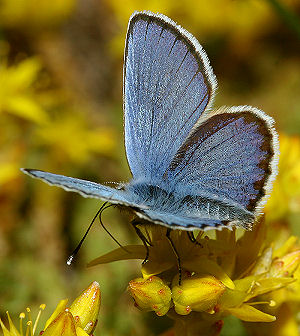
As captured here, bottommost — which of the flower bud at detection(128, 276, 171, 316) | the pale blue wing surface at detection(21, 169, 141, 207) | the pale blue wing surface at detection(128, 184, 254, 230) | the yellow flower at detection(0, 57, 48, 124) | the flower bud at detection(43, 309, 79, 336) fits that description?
the flower bud at detection(43, 309, 79, 336)

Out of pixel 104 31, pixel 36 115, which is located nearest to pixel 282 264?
pixel 36 115

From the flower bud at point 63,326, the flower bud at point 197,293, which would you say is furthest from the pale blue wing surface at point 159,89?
the flower bud at point 63,326

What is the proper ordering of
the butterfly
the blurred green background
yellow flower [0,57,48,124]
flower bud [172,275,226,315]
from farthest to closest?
yellow flower [0,57,48,124] → the blurred green background → the butterfly → flower bud [172,275,226,315]

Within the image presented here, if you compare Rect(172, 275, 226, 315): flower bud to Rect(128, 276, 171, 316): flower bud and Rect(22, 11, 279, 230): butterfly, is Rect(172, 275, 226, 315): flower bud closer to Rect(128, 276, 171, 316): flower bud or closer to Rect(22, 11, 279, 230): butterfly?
Rect(128, 276, 171, 316): flower bud

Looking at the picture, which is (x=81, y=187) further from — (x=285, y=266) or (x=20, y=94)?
(x=20, y=94)

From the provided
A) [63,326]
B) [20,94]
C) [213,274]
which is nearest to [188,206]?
[213,274]

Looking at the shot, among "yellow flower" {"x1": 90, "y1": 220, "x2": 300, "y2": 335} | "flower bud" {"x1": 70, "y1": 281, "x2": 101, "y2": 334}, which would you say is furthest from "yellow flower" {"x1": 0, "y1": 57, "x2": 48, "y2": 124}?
"flower bud" {"x1": 70, "y1": 281, "x2": 101, "y2": 334}
